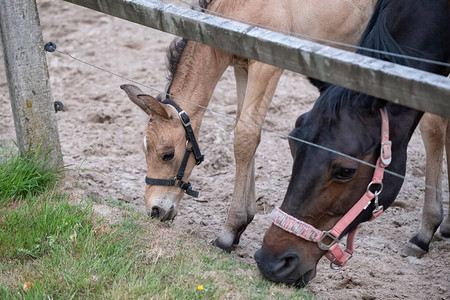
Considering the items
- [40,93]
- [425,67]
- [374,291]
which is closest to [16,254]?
[40,93]

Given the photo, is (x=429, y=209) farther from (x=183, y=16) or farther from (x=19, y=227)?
(x=19, y=227)

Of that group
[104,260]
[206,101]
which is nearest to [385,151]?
[104,260]

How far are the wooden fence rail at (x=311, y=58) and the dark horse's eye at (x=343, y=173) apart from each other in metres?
0.52

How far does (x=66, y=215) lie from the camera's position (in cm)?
326

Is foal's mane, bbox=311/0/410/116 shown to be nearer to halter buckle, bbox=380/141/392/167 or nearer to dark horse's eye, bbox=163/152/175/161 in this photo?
halter buckle, bbox=380/141/392/167

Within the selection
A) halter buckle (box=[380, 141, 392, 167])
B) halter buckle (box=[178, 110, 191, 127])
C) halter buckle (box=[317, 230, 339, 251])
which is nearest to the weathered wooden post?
halter buckle (box=[178, 110, 191, 127])

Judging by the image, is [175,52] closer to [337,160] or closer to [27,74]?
[27,74]

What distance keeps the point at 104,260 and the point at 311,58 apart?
1.54 m

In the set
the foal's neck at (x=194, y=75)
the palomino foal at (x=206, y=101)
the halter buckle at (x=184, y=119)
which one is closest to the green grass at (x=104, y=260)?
the palomino foal at (x=206, y=101)

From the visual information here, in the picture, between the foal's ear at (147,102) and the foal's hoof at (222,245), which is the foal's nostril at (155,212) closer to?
the foal's hoof at (222,245)

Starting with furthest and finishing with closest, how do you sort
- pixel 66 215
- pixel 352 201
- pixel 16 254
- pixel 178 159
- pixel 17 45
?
1. pixel 178 159
2. pixel 17 45
3. pixel 66 215
4. pixel 16 254
5. pixel 352 201

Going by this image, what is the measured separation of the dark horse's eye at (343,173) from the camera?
270cm

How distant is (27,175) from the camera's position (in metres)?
3.62

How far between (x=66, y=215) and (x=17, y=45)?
119cm
